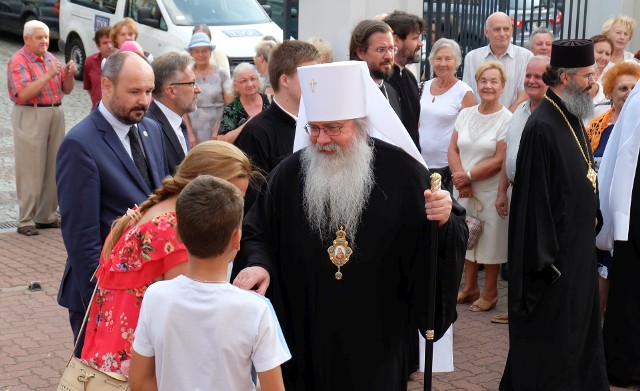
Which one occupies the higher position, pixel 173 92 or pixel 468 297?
pixel 173 92

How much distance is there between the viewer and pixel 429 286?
3965mm

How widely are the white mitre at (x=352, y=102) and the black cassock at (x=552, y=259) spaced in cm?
151

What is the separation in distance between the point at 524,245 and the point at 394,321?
5.33 feet

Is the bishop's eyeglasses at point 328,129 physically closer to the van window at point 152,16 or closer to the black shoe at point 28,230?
the black shoe at point 28,230

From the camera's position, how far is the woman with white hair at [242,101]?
25.5ft

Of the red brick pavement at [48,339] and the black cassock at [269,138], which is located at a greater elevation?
the black cassock at [269,138]

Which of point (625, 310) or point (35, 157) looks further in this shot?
point (35, 157)

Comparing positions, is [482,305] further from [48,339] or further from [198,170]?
[198,170]

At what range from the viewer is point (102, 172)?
14.5 ft

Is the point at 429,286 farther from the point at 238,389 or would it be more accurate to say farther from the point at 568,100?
the point at 568,100

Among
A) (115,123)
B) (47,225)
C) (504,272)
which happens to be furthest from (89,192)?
(47,225)

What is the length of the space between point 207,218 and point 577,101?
10.2ft

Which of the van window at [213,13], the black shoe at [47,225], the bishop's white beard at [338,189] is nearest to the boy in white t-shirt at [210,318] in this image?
the bishop's white beard at [338,189]

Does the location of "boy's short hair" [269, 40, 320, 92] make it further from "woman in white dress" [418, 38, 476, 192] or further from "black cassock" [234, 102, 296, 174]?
"woman in white dress" [418, 38, 476, 192]
